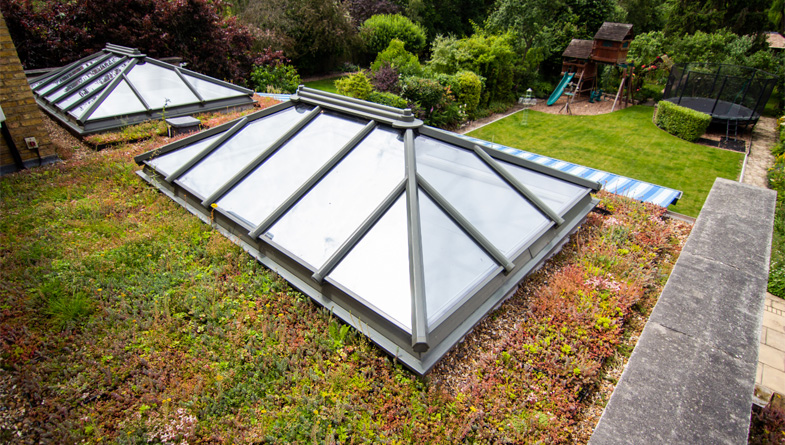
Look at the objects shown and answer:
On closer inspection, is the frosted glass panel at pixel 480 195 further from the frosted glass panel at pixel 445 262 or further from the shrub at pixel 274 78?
the shrub at pixel 274 78

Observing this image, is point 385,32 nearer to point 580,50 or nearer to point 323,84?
point 323,84

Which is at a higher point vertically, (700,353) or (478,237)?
(478,237)

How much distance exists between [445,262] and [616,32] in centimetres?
2223

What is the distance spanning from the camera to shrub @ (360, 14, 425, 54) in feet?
90.2

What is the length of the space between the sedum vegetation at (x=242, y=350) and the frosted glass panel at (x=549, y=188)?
2.26ft

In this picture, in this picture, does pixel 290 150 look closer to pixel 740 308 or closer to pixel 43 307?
pixel 43 307

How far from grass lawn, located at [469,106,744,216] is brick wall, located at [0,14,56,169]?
15030 millimetres

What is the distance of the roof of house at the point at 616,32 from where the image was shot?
1966 cm

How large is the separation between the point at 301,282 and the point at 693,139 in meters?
19.3

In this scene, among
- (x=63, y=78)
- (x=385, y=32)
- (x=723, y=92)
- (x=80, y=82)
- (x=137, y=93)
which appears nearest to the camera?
(x=137, y=93)

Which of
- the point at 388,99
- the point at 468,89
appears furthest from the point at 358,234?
the point at 468,89

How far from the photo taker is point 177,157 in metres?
6.04

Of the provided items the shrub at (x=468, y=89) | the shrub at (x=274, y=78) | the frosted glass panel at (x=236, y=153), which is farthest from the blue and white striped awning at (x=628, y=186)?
the shrub at (x=274, y=78)

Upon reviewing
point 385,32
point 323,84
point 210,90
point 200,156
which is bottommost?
point 323,84
